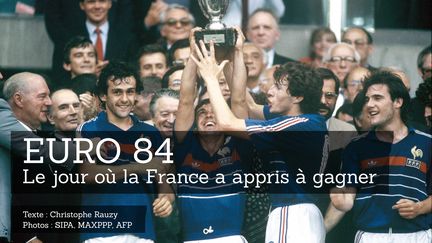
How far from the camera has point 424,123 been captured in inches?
308

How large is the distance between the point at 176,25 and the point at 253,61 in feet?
2.12

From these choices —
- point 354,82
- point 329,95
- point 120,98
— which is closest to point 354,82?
point 354,82

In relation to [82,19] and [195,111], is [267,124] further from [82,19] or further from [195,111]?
[82,19]

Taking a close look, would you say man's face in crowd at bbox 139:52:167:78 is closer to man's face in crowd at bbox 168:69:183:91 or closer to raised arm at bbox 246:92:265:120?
man's face in crowd at bbox 168:69:183:91

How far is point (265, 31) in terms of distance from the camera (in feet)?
27.7

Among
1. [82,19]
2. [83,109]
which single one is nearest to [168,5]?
[82,19]

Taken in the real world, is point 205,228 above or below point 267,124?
below

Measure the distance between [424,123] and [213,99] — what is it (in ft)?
4.00

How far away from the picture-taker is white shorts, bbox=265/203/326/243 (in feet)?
24.9

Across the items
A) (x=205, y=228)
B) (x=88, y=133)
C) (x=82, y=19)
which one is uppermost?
(x=82, y=19)

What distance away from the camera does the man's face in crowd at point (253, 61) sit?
26.7 ft

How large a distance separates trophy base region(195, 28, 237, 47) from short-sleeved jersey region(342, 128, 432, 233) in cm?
84

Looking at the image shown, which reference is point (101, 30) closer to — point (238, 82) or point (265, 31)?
point (265, 31)

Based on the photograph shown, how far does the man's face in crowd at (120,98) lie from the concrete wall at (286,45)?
1.45 feet
